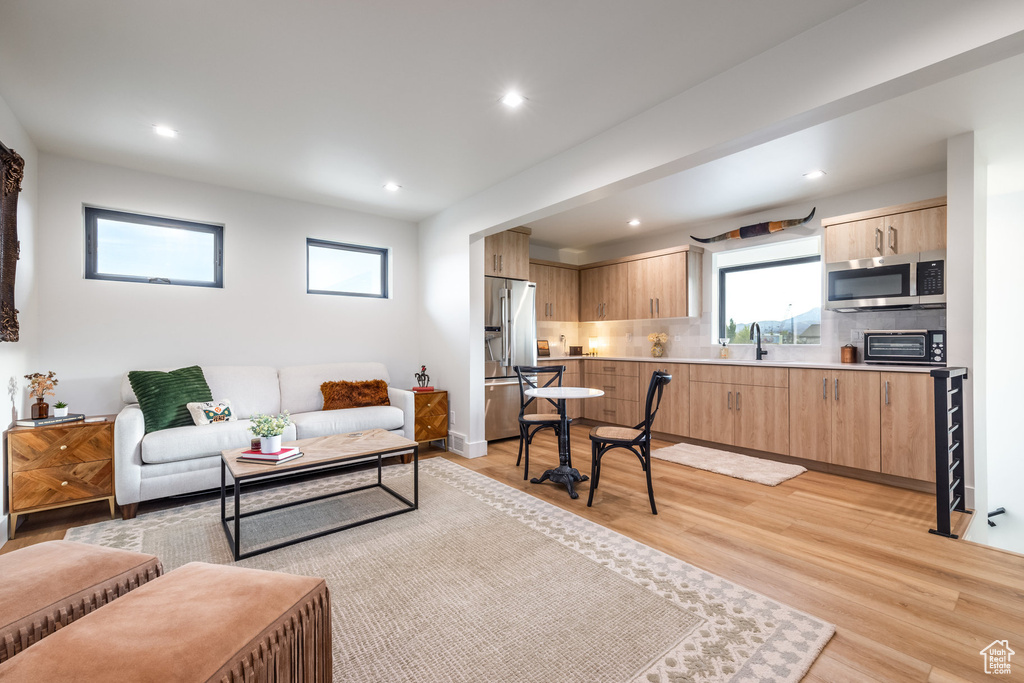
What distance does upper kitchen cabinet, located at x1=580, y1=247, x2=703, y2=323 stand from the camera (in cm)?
537

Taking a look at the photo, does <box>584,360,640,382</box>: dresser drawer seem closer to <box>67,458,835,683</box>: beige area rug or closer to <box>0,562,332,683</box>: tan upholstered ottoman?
<box>67,458,835,683</box>: beige area rug

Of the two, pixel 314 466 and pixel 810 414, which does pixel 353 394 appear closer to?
pixel 314 466

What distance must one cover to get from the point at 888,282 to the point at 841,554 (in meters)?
2.49

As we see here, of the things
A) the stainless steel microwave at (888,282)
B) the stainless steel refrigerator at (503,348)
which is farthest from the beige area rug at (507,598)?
the stainless steel microwave at (888,282)

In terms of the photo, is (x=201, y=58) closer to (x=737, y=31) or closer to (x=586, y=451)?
(x=737, y=31)

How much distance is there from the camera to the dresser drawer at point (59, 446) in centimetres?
273

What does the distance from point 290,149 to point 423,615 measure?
3.34 meters

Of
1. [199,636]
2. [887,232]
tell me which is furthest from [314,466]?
[887,232]

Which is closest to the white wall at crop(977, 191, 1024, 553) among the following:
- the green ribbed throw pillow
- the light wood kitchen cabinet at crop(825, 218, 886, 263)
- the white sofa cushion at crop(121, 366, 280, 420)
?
the light wood kitchen cabinet at crop(825, 218, 886, 263)

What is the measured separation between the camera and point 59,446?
112 inches

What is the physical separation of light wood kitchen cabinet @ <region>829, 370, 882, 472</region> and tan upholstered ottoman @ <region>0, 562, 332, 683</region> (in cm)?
428

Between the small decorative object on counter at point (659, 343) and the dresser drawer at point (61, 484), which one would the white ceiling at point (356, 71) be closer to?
the dresser drawer at point (61, 484)

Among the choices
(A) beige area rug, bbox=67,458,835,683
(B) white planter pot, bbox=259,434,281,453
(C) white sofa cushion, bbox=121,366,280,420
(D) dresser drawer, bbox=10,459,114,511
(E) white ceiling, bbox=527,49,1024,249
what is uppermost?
(E) white ceiling, bbox=527,49,1024,249

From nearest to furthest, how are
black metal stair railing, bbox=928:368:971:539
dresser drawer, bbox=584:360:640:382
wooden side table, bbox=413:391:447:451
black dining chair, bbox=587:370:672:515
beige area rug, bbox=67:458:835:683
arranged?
beige area rug, bbox=67:458:835:683 → black metal stair railing, bbox=928:368:971:539 → black dining chair, bbox=587:370:672:515 → wooden side table, bbox=413:391:447:451 → dresser drawer, bbox=584:360:640:382
